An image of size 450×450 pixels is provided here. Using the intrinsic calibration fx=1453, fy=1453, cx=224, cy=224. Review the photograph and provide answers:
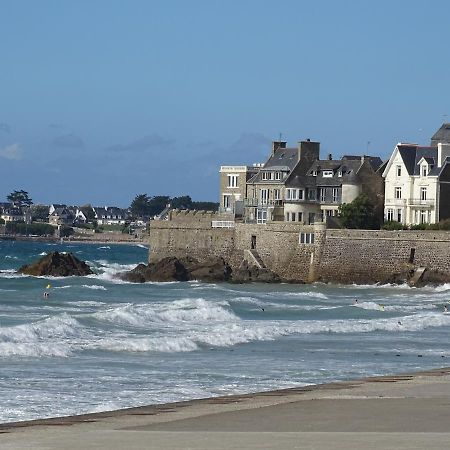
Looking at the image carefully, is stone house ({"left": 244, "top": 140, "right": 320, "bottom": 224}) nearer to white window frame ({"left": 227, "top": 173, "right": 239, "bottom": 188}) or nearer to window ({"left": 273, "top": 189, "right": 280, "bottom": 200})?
window ({"left": 273, "top": 189, "right": 280, "bottom": 200})

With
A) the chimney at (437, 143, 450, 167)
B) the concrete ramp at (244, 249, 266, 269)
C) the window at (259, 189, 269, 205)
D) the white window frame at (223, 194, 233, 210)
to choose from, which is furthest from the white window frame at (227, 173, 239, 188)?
the chimney at (437, 143, 450, 167)

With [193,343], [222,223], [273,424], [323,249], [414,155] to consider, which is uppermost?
[414,155]

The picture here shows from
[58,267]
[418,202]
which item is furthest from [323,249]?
[58,267]

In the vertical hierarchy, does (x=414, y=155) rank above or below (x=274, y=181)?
above

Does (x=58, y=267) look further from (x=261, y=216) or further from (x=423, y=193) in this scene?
(x=423, y=193)

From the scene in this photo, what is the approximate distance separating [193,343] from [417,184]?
102ft

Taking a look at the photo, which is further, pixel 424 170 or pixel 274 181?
pixel 274 181

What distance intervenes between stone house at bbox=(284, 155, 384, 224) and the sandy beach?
38.4m

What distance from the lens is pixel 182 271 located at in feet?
199

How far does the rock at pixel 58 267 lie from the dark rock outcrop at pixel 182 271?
262 cm

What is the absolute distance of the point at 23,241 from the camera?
179000 mm

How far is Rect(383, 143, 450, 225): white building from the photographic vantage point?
59125mm

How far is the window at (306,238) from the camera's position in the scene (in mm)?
56844

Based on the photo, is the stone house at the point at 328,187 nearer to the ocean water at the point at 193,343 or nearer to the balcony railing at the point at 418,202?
the balcony railing at the point at 418,202
